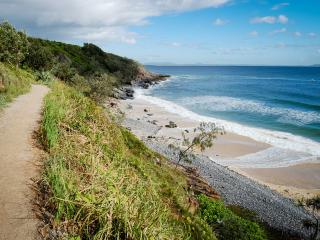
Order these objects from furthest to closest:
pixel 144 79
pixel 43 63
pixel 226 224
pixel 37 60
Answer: pixel 144 79 < pixel 43 63 < pixel 37 60 < pixel 226 224

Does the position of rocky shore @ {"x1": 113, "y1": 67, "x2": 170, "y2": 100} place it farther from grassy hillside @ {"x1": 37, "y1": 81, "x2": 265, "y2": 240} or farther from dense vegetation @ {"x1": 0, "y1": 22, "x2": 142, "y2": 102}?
grassy hillside @ {"x1": 37, "y1": 81, "x2": 265, "y2": 240}

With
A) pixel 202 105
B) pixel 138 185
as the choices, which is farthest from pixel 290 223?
pixel 202 105

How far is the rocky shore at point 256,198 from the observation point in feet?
73.1

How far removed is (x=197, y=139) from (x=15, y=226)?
23.1 m

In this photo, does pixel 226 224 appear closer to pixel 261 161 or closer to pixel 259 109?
pixel 261 161

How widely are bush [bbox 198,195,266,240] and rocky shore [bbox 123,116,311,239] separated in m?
4.70

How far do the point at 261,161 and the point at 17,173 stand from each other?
29.7 m

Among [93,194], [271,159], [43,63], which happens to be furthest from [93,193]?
[43,63]

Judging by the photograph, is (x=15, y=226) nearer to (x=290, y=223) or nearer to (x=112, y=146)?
(x=112, y=146)

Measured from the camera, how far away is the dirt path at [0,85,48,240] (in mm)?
5969

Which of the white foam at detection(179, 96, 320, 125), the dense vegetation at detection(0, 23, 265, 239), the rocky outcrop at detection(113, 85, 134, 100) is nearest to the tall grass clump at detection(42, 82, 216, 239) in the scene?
the dense vegetation at detection(0, 23, 265, 239)

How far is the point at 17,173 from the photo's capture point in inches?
316

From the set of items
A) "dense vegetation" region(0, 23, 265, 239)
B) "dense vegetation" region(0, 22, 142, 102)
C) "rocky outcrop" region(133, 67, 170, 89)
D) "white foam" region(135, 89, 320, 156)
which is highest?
"dense vegetation" region(0, 22, 142, 102)

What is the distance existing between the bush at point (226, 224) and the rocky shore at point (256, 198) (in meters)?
4.70
